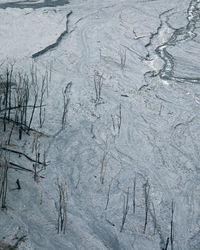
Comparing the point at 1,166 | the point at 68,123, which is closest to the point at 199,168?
the point at 68,123

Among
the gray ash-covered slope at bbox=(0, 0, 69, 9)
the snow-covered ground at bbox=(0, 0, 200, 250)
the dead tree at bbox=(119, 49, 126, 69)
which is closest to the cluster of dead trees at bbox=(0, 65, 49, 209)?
the snow-covered ground at bbox=(0, 0, 200, 250)

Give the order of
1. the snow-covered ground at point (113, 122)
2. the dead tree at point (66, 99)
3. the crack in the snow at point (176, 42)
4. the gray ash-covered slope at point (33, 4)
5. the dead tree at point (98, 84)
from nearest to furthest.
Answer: the snow-covered ground at point (113, 122) → the dead tree at point (66, 99) → the dead tree at point (98, 84) → the crack in the snow at point (176, 42) → the gray ash-covered slope at point (33, 4)

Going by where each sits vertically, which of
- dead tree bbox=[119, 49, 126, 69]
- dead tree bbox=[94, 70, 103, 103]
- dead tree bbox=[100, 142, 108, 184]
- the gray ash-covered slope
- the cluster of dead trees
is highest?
the gray ash-covered slope

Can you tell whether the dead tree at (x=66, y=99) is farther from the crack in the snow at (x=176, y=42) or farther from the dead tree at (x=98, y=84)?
the crack in the snow at (x=176, y=42)

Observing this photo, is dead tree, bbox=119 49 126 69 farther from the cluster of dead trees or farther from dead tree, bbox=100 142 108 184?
dead tree, bbox=100 142 108 184

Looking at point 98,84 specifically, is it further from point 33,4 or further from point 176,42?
point 33,4

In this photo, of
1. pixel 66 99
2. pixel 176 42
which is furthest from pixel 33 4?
pixel 66 99

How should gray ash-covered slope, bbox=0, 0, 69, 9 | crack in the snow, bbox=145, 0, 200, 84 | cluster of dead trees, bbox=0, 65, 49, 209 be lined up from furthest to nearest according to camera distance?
1. gray ash-covered slope, bbox=0, 0, 69, 9
2. crack in the snow, bbox=145, 0, 200, 84
3. cluster of dead trees, bbox=0, 65, 49, 209

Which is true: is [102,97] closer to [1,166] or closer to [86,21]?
[1,166]

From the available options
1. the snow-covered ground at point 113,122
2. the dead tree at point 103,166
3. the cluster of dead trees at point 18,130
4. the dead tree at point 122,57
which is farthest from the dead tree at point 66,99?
the dead tree at point 122,57
